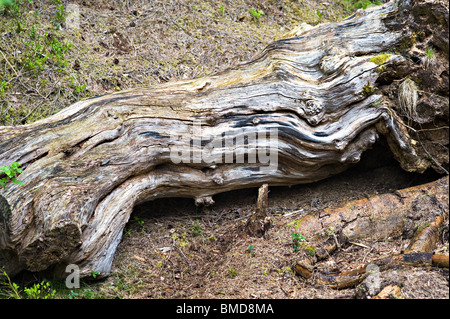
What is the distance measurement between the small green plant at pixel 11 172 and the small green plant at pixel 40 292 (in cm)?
115

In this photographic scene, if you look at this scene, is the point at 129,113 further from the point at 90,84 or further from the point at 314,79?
the point at 314,79

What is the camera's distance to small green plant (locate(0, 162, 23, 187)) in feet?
14.8

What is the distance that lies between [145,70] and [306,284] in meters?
5.12

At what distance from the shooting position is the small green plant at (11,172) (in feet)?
14.8

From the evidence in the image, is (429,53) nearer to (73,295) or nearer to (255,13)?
(255,13)

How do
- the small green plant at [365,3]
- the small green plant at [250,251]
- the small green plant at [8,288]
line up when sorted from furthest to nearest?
1. the small green plant at [365,3]
2. the small green plant at [250,251]
3. the small green plant at [8,288]

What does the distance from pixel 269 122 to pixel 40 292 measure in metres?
3.55

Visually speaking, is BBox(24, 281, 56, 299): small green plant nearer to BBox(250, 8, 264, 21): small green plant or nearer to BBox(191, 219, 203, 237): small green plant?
BBox(191, 219, 203, 237): small green plant

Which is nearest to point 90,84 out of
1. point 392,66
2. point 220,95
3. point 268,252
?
point 220,95

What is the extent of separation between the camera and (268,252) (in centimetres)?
498

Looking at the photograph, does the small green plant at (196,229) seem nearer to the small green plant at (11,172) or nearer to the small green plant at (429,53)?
the small green plant at (11,172)

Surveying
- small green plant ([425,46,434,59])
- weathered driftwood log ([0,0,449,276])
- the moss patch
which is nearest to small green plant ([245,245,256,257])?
weathered driftwood log ([0,0,449,276])

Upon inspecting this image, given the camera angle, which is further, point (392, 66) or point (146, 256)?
point (392, 66)

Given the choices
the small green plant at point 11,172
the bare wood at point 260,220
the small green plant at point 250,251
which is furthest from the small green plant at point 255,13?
the small green plant at point 11,172
